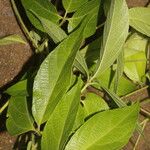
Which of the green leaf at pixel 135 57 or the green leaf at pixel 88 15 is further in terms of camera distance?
the green leaf at pixel 135 57

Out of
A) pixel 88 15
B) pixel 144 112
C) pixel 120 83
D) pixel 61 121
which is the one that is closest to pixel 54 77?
pixel 61 121

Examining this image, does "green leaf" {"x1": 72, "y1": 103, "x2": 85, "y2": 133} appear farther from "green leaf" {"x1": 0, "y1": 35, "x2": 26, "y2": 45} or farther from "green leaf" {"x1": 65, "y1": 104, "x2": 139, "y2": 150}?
"green leaf" {"x1": 0, "y1": 35, "x2": 26, "y2": 45}

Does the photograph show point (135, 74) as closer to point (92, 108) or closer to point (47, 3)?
point (92, 108)

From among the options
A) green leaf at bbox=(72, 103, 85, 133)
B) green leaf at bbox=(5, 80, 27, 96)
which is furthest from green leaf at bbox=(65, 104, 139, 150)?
green leaf at bbox=(5, 80, 27, 96)

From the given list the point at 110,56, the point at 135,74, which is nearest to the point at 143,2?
the point at 135,74

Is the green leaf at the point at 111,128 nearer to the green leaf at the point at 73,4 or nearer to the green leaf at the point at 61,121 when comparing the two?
the green leaf at the point at 61,121

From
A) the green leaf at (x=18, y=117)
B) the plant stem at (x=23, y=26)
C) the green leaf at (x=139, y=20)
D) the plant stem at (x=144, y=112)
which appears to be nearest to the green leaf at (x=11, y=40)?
the plant stem at (x=23, y=26)
